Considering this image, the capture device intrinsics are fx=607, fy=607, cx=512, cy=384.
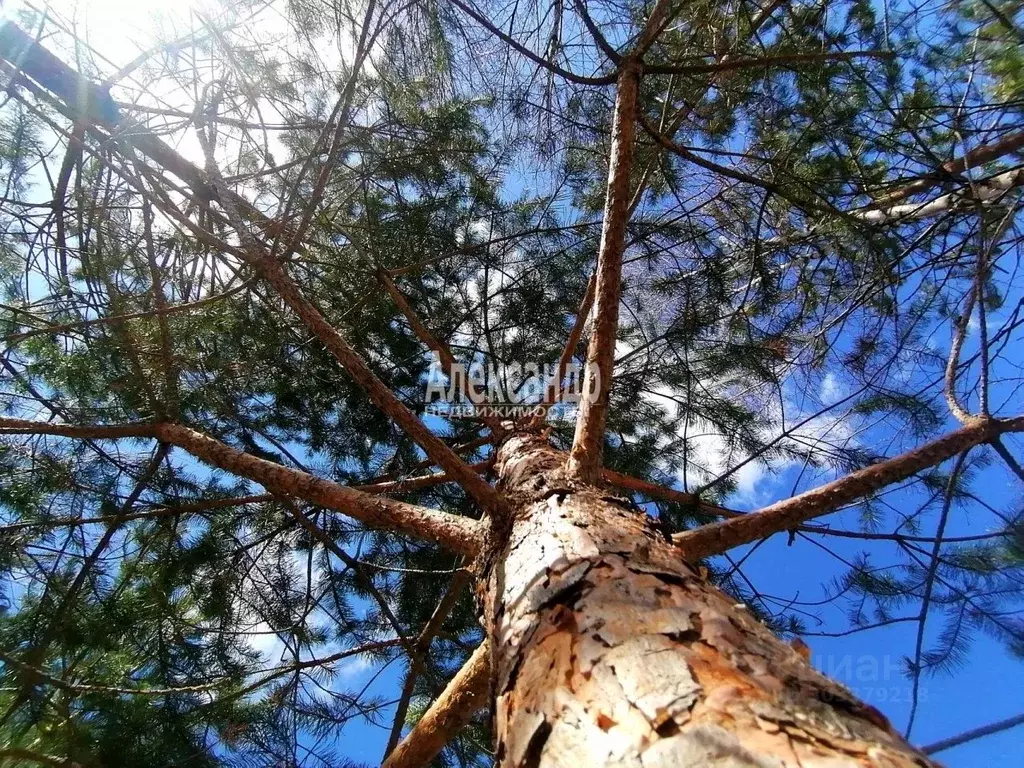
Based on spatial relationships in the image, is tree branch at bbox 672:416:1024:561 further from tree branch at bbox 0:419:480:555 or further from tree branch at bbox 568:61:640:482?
tree branch at bbox 0:419:480:555

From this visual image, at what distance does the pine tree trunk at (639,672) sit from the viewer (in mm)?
572

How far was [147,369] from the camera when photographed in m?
2.29

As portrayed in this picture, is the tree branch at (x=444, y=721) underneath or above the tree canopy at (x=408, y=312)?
underneath

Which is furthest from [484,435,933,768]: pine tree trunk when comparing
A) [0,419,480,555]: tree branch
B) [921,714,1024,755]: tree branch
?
[921,714,1024,755]: tree branch

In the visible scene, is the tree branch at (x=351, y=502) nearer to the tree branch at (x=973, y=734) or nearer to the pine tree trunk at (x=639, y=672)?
the pine tree trunk at (x=639, y=672)

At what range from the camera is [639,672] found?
71 cm

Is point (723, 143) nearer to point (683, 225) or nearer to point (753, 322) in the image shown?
point (683, 225)

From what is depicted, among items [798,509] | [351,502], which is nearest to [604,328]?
[798,509]

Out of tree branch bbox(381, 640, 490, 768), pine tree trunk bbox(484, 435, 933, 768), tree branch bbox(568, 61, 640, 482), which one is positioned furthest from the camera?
tree branch bbox(568, 61, 640, 482)

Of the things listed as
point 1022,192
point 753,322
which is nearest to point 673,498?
point 753,322

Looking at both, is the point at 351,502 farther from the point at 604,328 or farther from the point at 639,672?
the point at 639,672

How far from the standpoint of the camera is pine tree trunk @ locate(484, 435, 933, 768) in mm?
572

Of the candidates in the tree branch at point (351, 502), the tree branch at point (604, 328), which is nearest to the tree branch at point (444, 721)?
the tree branch at point (351, 502)

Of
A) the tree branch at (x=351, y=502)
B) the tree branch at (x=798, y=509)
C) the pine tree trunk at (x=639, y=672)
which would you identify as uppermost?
the tree branch at (x=798, y=509)
